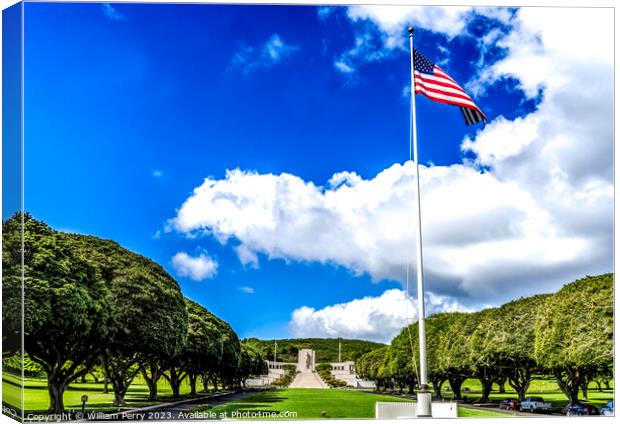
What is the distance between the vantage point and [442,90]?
28.7 m

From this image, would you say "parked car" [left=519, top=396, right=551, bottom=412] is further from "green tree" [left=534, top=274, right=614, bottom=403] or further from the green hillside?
the green hillside

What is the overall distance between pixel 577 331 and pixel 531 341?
8.61 m

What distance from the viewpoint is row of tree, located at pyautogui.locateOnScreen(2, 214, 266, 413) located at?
2856cm

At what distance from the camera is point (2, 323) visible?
28.3 metres

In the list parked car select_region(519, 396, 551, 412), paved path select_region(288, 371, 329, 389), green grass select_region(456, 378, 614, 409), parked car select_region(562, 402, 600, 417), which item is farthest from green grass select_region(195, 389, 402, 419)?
paved path select_region(288, 371, 329, 389)

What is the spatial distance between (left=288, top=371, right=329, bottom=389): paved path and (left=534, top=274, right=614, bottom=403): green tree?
1731 inches

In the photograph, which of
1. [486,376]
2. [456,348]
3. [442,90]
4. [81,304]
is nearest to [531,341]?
[486,376]

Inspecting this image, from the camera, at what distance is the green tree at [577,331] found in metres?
40.0

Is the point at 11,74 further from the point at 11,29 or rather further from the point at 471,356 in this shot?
the point at 471,356

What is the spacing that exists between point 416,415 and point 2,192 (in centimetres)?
1663

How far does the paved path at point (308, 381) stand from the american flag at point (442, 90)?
6150cm

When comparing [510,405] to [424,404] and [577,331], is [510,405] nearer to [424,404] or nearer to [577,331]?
[577,331]

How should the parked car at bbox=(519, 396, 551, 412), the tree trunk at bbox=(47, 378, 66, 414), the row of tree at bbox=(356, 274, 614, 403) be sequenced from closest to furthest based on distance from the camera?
1. the tree trunk at bbox=(47, 378, 66, 414)
2. the row of tree at bbox=(356, 274, 614, 403)
3. the parked car at bbox=(519, 396, 551, 412)

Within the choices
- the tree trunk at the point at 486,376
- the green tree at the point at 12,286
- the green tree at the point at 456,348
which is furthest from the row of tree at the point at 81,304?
the tree trunk at the point at 486,376
